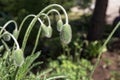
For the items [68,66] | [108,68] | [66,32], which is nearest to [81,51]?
[108,68]

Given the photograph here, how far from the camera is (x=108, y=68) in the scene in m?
5.18

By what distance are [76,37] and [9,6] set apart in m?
1.06

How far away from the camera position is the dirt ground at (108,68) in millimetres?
4953

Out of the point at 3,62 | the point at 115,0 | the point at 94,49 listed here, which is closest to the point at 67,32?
the point at 3,62

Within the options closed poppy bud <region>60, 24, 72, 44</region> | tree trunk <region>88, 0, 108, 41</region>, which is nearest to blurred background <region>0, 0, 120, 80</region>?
tree trunk <region>88, 0, 108, 41</region>

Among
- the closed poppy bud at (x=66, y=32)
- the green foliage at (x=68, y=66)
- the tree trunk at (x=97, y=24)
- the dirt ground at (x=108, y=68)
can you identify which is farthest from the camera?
the tree trunk at (x=97, y=24)

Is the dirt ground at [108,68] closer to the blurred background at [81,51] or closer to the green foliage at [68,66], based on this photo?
the blurred background at [81,51]

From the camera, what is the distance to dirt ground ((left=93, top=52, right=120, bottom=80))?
4953 mm

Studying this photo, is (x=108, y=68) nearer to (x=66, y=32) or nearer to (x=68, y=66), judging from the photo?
(x=68, y=66)

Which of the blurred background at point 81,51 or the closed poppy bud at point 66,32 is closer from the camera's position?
the closed poppy bud at point 66,32

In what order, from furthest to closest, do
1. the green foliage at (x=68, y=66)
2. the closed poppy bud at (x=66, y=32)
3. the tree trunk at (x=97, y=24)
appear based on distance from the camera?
1. the tree trunk at (x=97, y=24)
2. the green foliage at (x=68, y=66)
3. the closed poppy bud at (x=66, y=32)

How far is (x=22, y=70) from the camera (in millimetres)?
2793

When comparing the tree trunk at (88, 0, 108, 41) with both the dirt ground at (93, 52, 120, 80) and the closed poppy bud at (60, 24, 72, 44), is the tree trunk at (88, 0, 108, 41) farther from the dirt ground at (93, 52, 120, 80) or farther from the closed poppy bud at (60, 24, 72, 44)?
the closed poppy bud at (60, 24, 72, 44)

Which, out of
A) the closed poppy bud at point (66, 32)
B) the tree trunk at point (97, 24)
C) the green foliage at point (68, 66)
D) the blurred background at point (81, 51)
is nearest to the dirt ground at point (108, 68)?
the blurred background at point (81, 51)
